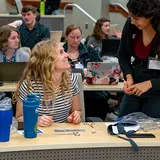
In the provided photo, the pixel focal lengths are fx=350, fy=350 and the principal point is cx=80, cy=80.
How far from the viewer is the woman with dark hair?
2.00 meters

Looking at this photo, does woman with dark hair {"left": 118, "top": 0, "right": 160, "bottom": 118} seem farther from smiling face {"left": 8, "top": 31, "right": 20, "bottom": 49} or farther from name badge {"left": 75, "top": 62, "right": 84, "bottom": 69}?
smiling face {"left": 8, "top": 31, "right": 20, "bottom": 49}

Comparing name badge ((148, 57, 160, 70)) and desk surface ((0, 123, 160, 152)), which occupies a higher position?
name badge ((148, 57, 160, 70))

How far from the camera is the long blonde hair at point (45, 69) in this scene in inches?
86.4

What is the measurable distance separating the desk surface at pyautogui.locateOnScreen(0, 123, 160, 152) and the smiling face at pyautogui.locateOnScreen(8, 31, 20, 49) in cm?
209

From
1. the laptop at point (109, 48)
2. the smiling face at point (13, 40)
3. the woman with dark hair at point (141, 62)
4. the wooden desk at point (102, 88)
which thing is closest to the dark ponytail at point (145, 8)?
the woman with dark hair at point (141, 62)

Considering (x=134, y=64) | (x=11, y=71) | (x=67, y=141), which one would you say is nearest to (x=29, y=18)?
(x=11, y=71)

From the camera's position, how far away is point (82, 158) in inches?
68.7

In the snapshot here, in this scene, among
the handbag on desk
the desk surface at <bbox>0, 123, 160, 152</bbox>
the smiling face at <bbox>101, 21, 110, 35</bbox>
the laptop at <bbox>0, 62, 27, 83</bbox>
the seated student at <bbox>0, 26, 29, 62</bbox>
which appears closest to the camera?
the desk surface at <bbox>0, 123, 160, 152</bbox>

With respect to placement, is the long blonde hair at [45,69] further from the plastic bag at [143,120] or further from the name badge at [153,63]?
the name badge at [153,63]

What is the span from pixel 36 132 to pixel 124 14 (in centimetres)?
690

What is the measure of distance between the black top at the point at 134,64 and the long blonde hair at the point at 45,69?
409mm

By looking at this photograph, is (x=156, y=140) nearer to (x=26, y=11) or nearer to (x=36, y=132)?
(x=36, y=132)

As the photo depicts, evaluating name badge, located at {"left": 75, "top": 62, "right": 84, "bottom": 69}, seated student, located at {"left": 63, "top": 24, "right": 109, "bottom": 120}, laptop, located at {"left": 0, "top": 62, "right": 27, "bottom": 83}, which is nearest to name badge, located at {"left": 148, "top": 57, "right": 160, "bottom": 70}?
laptop, located at {"left": 0, "top": 62, "right": 27, "bottom": 83}

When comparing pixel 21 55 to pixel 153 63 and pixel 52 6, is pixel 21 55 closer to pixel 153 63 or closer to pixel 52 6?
pixel 153 63
